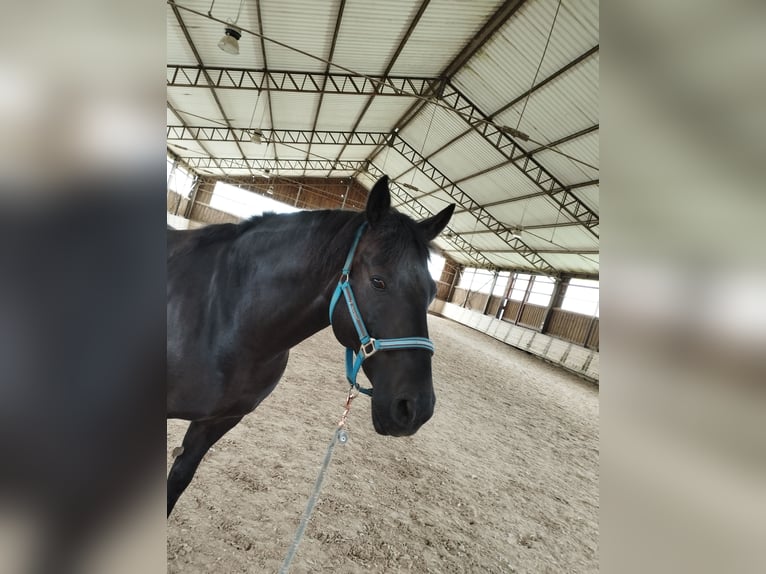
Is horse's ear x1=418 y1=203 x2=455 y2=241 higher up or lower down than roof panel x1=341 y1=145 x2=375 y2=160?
lower down

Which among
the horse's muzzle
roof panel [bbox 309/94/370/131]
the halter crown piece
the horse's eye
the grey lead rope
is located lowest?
the grey lead rope

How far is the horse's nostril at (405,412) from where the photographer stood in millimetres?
1799

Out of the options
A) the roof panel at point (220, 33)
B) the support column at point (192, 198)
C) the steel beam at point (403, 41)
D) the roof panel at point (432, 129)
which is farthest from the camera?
the support column at point (192, 198)

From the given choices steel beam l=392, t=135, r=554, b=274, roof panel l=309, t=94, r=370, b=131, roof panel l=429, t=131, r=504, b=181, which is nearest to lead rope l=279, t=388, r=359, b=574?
roof panel l=309, t=94, r=370, b=131

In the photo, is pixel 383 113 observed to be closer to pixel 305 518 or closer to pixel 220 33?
pixel 220 33

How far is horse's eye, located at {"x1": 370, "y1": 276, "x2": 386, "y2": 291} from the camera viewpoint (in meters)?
1.92

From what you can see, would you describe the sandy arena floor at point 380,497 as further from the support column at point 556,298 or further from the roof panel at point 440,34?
the support column at point 556,298

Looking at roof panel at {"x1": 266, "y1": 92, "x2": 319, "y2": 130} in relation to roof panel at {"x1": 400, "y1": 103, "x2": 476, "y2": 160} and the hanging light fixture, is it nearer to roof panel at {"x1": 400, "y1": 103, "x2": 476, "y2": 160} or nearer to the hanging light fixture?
roof panel at {"x1": 400, "y1": 103, "x2": 476, "y2": 160}

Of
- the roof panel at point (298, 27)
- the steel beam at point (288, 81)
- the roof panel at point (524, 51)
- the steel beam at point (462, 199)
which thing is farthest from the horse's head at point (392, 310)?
the steel beam at point (462, 199)

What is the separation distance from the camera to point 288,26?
9227 mm

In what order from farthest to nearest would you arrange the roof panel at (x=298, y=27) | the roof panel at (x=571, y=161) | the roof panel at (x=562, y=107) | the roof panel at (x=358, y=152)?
the roof panel at (x=358, y=152), the roof panel at (x=571, y=161), the roof panel at (x=562, y=107), the roof panel at (x=298, y=27)

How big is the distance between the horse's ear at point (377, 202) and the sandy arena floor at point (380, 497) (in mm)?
2538
